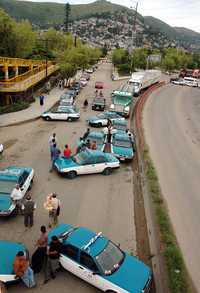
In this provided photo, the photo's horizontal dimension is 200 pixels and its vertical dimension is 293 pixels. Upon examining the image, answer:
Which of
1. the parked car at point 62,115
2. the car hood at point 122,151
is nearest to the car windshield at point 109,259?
the car hood at point 122,151

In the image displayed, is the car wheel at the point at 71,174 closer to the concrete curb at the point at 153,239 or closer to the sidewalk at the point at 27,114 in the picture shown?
the concrete curb at the point at 153,239

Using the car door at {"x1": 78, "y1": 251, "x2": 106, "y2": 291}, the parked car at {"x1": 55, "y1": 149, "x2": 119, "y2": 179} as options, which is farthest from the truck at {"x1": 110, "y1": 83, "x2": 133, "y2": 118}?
the car door at {"x1": 78, "y1": 251, "x2": 106, "y2": 291}

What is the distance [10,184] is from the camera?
53.6ft

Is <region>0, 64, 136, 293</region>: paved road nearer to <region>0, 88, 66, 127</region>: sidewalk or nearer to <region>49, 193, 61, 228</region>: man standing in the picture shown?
<region>49, 193, 61, 228</region>: man standing

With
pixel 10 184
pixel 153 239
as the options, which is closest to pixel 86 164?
pixel 10 184

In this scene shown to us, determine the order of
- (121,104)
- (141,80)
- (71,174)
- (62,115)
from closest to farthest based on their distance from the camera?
(71,174), (62,115), (121,104), (141,80)

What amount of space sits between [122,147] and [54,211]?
33.5ft

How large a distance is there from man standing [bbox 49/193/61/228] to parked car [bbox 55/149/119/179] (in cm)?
475

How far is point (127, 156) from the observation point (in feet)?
77.1

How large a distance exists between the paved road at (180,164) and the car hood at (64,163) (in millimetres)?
5100

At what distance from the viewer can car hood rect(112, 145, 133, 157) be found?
23569 mm

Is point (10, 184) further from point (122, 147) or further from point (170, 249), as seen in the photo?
point (122, 147)

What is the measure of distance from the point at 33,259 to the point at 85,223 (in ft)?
12.8

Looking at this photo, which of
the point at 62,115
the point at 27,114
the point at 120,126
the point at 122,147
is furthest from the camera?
the point at 27,114
